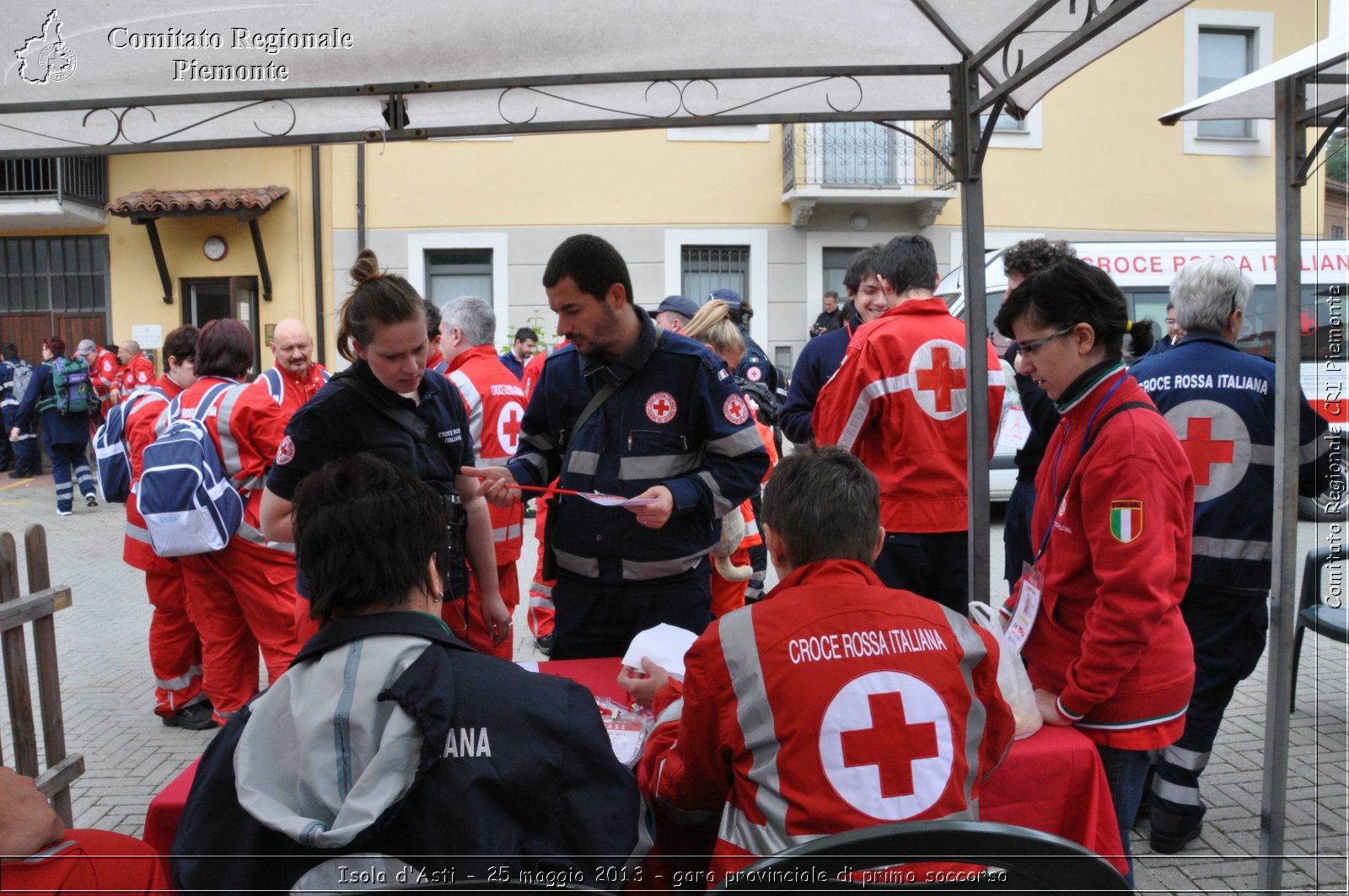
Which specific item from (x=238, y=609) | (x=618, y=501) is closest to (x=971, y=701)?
(x=618, y=501)

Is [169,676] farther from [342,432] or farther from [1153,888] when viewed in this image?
[1153,888]

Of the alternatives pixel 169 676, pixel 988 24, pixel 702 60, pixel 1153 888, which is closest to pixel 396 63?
pixel 702 60

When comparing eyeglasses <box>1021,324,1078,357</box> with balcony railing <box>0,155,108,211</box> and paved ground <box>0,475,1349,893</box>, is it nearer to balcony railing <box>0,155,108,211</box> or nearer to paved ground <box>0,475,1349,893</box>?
paved ground <box>0,475,1349,893</box>

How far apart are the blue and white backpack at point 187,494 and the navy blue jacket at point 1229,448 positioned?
395 centimetres

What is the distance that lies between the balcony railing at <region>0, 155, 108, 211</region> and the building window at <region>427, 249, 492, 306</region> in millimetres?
5899

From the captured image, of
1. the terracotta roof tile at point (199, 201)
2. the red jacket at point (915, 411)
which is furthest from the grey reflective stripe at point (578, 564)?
the terracotta roof tile at point (199, 201)

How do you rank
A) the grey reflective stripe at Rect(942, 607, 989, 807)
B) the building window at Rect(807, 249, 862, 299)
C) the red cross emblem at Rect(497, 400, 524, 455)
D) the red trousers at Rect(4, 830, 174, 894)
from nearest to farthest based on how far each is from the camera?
1. the red trousers at Rect(4, 830, 174, 894)
2. the grey reflective stripe at Rect(942, 607, 989, 807)
3. the red cross emblem at Rect(497, 400, 524, 455)
4. the building window at Rect(807, 249, 862, 299)

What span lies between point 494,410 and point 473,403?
188 mm

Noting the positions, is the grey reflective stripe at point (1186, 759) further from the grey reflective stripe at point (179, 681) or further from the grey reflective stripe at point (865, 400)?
the grey reflective stripe at point (179, 681)

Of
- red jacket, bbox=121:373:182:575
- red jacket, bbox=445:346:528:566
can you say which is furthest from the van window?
red jacket, bbox=121:373:182:575

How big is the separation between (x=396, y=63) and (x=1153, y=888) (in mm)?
3974

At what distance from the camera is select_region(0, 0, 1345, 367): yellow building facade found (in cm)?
1423

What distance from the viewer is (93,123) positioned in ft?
12.3

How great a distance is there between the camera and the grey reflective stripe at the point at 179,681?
486 cm
